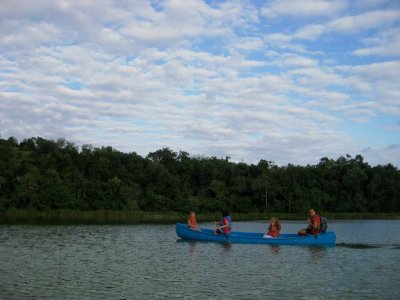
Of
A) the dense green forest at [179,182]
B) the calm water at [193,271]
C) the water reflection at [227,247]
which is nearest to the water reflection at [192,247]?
the calm water at [193,271]

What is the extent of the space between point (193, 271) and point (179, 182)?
83.0 m

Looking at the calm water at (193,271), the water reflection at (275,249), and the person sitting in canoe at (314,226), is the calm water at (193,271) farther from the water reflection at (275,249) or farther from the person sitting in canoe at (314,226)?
the person sitting in canoe at (314,226)

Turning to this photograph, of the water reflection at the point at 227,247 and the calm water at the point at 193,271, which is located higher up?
the water reflection at the point at 227,247

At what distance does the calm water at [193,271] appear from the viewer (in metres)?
15.5

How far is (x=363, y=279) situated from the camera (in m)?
18.4

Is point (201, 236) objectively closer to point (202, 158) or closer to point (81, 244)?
point (81, 244)

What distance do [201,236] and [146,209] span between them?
61.9 meters

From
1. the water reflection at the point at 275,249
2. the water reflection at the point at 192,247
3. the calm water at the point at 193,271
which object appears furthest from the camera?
the water reflection at the point at 192,247

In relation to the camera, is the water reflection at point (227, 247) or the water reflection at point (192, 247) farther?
the water reflection at point (227, 247)

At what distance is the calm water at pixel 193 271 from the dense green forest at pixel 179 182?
190 feet

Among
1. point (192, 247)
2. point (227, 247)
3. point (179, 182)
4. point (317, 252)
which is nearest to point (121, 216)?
point (179, 182)

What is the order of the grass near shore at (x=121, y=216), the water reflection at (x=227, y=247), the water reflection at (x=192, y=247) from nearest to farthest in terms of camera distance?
the water reflection at (x=192, y=247), the water reflection at (x=227, y=247), the grass near shore at (x=121, y=216)

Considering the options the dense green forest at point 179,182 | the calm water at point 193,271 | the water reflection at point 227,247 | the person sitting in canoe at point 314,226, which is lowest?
the calm water at point 193,271

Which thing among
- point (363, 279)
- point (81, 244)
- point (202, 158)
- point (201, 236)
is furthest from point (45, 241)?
point (202, 158)
